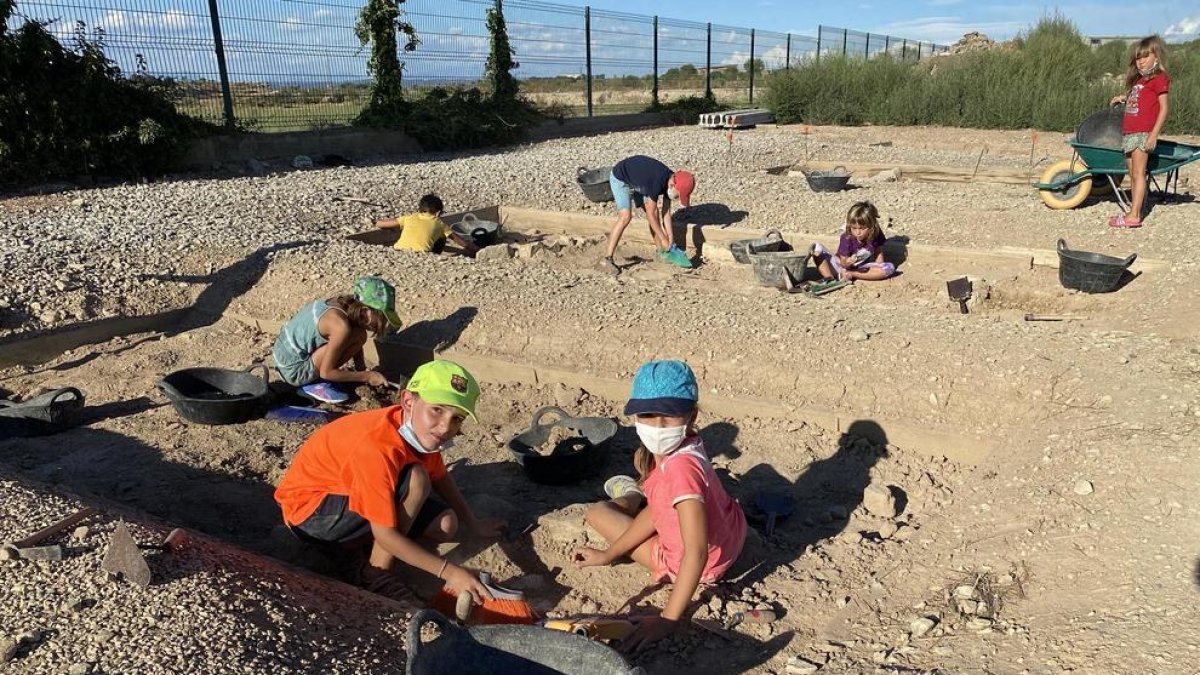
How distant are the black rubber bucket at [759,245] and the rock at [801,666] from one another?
4486 mm

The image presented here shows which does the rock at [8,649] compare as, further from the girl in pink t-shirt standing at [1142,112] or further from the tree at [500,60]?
the tree at [500,60]

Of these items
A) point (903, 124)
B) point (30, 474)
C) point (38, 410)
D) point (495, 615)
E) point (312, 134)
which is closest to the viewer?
point (495, 615)

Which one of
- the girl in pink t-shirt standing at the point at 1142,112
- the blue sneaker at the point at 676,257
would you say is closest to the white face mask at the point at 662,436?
the blue sneaker at the point at 676,257

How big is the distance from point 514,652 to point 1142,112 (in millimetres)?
7625

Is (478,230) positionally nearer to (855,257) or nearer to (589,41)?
(855,257)

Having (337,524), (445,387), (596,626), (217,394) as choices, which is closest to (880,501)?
(596,626)

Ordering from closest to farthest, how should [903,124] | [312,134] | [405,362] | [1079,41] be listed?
[405,362] < [312,134] < [903,124] < [1079,41]

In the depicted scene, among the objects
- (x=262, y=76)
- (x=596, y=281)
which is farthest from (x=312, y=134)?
(x=596, y=281)

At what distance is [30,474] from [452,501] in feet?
7.08

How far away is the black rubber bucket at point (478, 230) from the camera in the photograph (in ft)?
26.4

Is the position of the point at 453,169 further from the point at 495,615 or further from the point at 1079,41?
the point at 1079,41

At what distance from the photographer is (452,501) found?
10.8 feet

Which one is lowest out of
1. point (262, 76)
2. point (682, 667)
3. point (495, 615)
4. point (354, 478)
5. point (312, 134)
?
point (682, 667)

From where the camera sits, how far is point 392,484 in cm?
288
